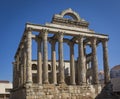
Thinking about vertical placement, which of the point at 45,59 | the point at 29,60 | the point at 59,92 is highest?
the point at 45,59

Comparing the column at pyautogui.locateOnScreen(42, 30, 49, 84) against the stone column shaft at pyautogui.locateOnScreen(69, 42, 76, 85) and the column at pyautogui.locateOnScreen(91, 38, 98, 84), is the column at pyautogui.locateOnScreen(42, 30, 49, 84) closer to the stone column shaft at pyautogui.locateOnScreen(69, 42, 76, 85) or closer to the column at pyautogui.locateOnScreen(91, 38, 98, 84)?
the stone column shaft at pyautogui.locateOnScreen(69, 42, 76, 85)

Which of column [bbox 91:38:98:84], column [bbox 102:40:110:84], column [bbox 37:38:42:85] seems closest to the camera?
column [bbox 37:38:42:85]

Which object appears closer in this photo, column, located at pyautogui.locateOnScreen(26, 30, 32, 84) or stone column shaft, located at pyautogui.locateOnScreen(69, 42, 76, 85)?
column, located at pyautogui.locateOnScreen(26, 30, 32, 84)

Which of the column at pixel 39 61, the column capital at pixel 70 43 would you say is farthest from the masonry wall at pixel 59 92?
the column capital at pixel 70 43

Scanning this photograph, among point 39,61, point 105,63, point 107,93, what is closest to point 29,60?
point 39,61

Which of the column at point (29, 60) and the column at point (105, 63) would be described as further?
the column at point (105, 63)

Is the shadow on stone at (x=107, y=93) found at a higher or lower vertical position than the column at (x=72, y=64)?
lower

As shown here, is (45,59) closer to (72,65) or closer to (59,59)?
(59,59)

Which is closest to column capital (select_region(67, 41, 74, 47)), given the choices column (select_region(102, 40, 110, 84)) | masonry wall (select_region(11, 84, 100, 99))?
column (select_region(102, 40, 110, 84))

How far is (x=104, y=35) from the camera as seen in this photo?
3734 cm

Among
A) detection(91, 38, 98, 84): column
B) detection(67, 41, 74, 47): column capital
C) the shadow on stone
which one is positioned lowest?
the shadow on stone

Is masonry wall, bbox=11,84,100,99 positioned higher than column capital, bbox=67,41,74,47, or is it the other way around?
column capital, bbox=67,41,74,47

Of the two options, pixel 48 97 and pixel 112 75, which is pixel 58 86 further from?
pixel 112 75

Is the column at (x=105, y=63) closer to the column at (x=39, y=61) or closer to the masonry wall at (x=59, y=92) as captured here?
the masonry wall at (x=59, y=92)
